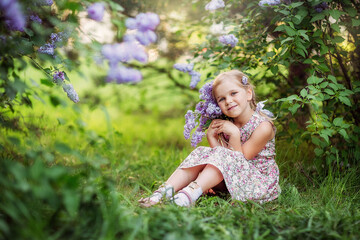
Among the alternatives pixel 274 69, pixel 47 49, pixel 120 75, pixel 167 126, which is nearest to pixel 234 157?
pixel 274 69

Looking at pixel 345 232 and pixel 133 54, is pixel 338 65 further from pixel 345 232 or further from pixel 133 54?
pixel 133 54

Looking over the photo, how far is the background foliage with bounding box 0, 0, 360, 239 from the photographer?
1395 mm

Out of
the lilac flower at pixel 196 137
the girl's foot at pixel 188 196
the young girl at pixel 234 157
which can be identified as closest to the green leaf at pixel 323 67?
the young girl at pixel 234 157

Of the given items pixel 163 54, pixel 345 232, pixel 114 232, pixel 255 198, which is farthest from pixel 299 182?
pixel 163 54

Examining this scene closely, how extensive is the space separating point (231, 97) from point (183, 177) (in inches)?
24.1

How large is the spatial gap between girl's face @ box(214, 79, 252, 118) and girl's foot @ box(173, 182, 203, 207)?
0.57 m

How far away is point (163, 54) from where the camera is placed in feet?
14.3

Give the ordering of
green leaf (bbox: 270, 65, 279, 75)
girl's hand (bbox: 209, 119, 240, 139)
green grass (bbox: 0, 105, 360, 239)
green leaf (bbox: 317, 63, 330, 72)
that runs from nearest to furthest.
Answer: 1. green grass (bbox: 0, 105, 360, 239)
2. girl's hand (bbox: 209, 119, 240, 139)
3. green leaf (bbox: 317, 63, 330, 72)
4. green leaf (bbox: 270, 65, 279, 75)

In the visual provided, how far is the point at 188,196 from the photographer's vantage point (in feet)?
6.52

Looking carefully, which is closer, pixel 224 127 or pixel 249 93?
pixel 224 127

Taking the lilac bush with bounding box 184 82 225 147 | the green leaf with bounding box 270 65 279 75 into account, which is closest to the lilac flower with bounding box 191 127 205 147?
the lilac bush with bounding box 184 82 225 147

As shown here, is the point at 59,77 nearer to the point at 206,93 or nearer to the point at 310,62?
the point at 206,93

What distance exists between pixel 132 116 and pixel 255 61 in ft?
9.15

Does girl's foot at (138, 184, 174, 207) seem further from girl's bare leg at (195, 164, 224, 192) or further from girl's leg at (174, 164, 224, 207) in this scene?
girl's bare leg at (195, 164, 224, 192)
